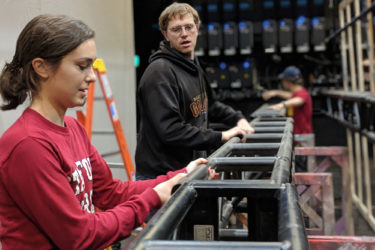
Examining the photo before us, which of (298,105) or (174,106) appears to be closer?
(174,106)

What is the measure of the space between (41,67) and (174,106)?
2.97ft

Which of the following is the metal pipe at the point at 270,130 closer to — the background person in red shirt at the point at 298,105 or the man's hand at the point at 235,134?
the man's hand at the point at 235,134

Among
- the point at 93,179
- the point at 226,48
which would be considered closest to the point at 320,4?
the point at 226,48

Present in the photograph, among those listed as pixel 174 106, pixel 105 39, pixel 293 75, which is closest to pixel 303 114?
pixel 293 75

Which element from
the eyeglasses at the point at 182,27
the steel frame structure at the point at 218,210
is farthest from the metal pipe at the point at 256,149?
the eyeglasses at the point at 182,27

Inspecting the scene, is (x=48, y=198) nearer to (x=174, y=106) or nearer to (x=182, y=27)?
(x=174, y=106)

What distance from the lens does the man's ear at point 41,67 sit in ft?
3.94

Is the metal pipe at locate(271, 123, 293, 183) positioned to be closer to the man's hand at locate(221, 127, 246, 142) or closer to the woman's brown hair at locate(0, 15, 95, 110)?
the man's hand at locate(221, 127, 246, 142)

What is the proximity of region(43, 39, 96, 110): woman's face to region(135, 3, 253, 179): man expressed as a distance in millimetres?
822

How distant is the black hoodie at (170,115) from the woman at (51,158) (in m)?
0.74

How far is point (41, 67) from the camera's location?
1206mm

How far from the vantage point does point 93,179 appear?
4.83 feet

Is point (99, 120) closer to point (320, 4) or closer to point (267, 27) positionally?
point (267, 27)

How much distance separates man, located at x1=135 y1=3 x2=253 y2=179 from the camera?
6.77 ft
